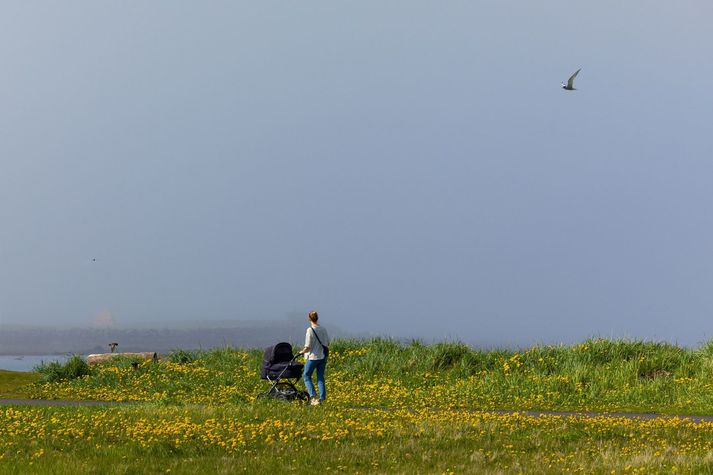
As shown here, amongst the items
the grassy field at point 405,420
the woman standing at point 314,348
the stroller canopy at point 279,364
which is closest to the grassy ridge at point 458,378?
the grassy field at point 405,420

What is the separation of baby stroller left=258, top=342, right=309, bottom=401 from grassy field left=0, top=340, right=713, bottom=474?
136cm

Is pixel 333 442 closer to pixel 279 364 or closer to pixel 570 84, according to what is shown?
pixel 279 364

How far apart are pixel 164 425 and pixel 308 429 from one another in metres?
3.02

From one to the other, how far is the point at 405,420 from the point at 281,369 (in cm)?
519

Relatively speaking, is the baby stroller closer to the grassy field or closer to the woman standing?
the woman standing

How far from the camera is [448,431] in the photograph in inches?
604

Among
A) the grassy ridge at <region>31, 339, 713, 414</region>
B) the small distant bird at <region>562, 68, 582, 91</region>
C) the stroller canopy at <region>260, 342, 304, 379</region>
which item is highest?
the small distant bird at <region>562, 68, 582, 91</region>

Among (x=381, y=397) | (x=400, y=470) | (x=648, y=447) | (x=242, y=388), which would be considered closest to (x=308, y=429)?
(x=400, y=470)

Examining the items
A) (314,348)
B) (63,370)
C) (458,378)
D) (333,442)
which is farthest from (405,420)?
(63,370)

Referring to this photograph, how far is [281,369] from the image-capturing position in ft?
70.0

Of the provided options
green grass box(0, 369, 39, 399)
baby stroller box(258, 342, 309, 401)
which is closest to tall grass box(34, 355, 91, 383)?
green grass box(0, 369, 39, 399)

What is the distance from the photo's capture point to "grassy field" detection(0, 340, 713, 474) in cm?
1288

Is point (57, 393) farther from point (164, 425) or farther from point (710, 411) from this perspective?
point (710, 411)

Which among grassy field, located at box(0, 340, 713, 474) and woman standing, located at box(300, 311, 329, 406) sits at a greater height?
woman standing, located at box(300, 311, 329, 406)
